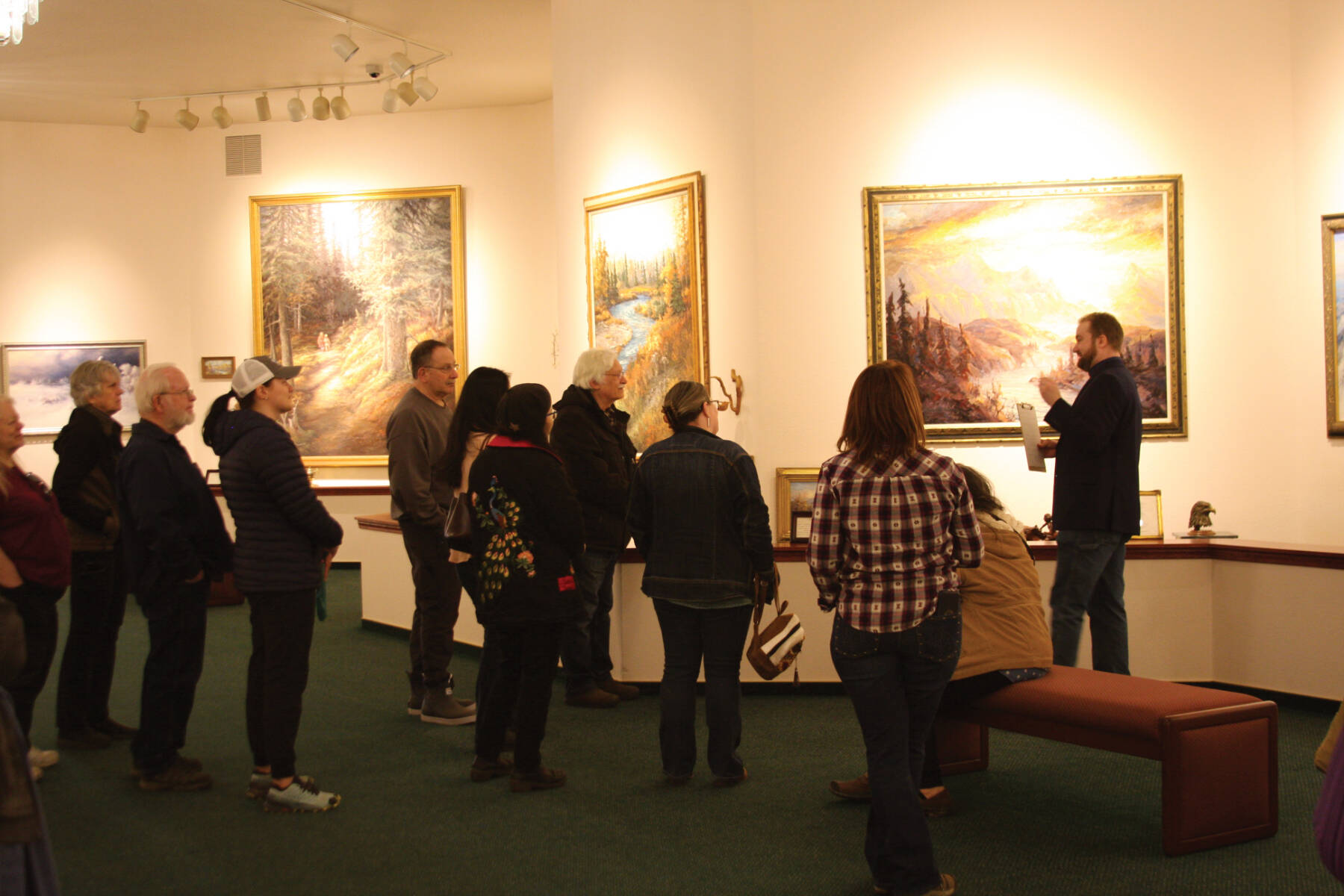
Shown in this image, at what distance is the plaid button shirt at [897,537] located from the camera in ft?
10.0

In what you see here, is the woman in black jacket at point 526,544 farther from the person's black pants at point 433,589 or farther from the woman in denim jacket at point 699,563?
the person's black pants at point 433,589

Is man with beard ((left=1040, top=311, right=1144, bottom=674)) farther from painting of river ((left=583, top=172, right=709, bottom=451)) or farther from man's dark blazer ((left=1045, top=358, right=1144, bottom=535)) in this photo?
painting of river ((left=583, top=172, right=709, bottom=451))

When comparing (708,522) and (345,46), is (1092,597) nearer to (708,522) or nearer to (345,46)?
(708,522)

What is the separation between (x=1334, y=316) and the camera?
5.93 metres

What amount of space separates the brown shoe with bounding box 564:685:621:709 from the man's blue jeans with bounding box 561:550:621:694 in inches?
1.0

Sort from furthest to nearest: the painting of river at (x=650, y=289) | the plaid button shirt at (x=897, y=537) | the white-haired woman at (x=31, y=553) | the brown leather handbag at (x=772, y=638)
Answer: the painting of river at (x=650, y=289) → the brown leather handbag at (x=772, y=638) → the white-haired woman at (x=31, y=553) → the plaid button shirt at (x=897, y=537)

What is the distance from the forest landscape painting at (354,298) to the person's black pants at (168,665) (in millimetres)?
6603

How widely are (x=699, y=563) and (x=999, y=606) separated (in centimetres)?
113

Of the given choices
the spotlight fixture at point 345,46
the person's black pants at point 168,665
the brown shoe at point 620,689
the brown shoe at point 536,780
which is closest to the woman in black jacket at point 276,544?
the person's black pants at point 168,665

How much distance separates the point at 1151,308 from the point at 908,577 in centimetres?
384

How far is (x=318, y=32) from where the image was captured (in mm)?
8898

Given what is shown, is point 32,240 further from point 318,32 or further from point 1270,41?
point 1270,41

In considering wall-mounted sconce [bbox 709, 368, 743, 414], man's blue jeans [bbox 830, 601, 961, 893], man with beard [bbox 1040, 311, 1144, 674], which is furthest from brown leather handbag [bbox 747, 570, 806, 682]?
wall-mounted sconce [bbox 709, 368, 743, 414]

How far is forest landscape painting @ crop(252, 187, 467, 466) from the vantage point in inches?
433
